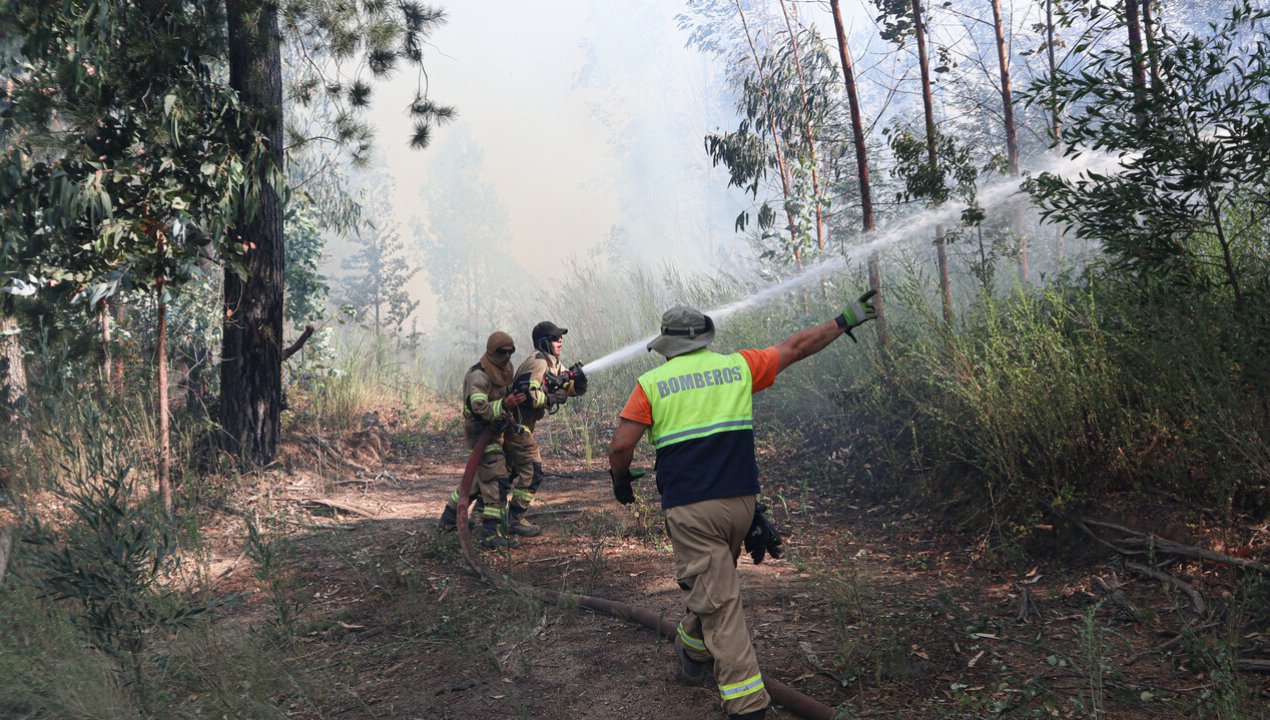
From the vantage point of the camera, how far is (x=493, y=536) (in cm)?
655

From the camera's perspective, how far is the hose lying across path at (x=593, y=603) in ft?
11.3

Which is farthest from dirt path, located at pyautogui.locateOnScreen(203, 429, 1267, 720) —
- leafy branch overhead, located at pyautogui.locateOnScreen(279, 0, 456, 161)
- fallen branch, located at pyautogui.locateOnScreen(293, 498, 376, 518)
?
leafy branch overhead, located at pyautogui.locateOnScreen(279, 0, 456, 161)

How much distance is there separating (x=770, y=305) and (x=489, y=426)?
6.11m

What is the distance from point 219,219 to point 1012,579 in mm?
5881

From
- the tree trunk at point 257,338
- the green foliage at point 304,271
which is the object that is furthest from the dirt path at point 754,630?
the green foliage at point 304,271

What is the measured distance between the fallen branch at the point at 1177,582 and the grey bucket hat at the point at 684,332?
2410mm

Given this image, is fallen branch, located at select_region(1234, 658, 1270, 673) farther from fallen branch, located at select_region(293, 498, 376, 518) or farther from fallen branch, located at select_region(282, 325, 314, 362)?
fallen branch, located at select_region(282, 325, 314, 362)

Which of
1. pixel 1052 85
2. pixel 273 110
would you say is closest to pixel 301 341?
pixel 273 110

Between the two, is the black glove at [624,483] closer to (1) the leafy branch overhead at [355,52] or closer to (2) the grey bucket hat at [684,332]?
(2) the grey bucket hat at [684,332]

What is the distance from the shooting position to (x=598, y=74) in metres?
84.2

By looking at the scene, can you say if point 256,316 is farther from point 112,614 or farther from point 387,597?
point 112,614

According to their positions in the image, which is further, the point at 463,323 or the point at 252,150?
the point at 463,323

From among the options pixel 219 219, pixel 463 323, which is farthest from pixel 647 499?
pixel 463 323

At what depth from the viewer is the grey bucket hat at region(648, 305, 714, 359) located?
3.79 metres
